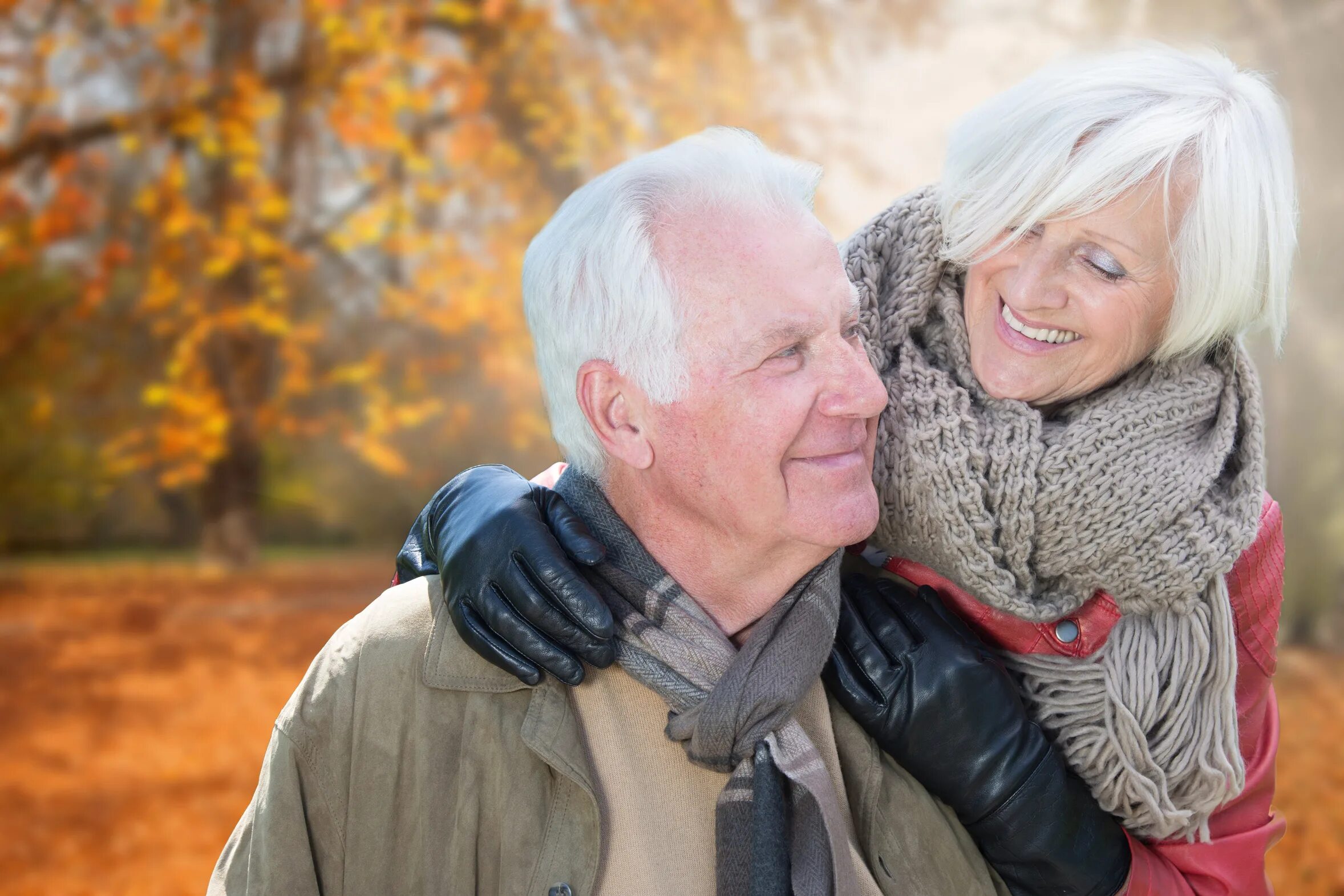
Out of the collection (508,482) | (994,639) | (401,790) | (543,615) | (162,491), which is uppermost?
(508,482)

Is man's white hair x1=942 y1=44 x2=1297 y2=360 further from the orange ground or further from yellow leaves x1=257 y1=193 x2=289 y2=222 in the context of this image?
yellow leaves x1=257 y1=193 x2=289 y2=222

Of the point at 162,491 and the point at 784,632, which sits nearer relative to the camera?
the point at 784,632

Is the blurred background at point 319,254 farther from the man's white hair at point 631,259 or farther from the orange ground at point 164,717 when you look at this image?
the man's white hair at point 631,259

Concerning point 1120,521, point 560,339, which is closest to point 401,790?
point 560,339

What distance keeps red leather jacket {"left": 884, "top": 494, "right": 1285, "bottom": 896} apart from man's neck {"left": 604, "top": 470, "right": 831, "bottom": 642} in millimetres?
275

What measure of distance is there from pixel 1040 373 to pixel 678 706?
749 mm

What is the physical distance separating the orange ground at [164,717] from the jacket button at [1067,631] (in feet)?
12.8

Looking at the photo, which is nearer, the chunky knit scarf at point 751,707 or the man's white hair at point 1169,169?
the chunky knit scarf at point 751,707

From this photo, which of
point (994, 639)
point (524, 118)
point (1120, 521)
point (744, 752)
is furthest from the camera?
point (524, 118)

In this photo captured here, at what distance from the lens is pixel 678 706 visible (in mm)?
1561

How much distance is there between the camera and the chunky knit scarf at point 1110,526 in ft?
5.39

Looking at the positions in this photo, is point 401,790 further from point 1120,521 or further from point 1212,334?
point 1212,334

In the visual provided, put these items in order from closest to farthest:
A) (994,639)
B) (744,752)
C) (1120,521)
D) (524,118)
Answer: (744,752) < (1120,521) < (994,639) < (524,118)

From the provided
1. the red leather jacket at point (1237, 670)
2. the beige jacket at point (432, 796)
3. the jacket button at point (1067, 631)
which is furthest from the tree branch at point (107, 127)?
the jacket button at point (1067, 631)
